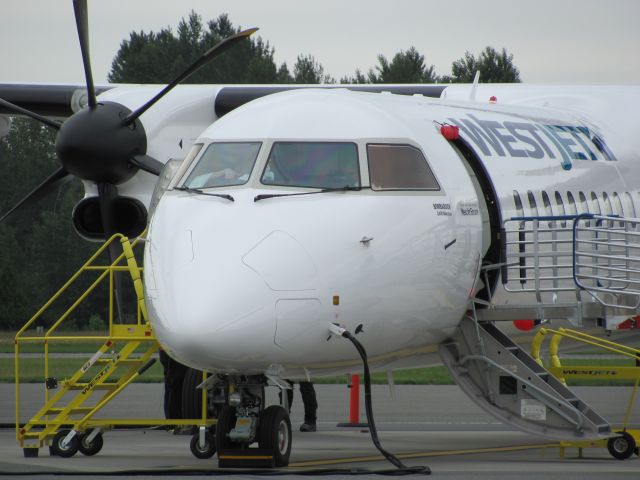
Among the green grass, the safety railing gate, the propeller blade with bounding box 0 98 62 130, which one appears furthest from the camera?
the green grass

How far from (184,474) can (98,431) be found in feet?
10.1

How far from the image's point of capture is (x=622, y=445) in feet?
39.0

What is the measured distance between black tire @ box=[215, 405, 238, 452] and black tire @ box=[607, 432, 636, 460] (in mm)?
3817

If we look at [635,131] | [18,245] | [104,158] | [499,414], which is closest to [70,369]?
[104,158]

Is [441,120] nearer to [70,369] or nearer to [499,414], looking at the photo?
[499,414]

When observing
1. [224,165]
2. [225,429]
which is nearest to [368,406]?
[225,429]

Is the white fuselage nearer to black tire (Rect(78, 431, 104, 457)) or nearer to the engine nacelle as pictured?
black tire (Rect(78, 431, 104, 457))

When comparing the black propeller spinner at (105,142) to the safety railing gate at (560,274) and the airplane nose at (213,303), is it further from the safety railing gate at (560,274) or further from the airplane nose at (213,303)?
the airplane nose at (213,303)

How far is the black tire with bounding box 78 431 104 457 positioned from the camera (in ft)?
41.9

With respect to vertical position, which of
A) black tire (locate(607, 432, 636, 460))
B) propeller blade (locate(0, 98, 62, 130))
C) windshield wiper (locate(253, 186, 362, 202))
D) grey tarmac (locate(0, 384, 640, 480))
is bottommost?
grey tarmac (locate(0, 384, 640, 480))

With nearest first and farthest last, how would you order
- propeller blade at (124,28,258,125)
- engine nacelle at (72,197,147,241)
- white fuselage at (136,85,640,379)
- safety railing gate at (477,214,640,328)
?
white fuselage at (136,85,640,379) → safety railing gate at (477,214,640,328) → propeller blade at (124,28,258,125) → engine nacelle at (72,197,147,241)

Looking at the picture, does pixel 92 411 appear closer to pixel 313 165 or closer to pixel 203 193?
pixel 203 193

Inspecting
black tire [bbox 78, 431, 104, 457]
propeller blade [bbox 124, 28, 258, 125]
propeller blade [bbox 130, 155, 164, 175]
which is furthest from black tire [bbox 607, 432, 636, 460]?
propeller blade [bbox 130, 155, 164, 175]

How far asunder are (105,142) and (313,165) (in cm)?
536
